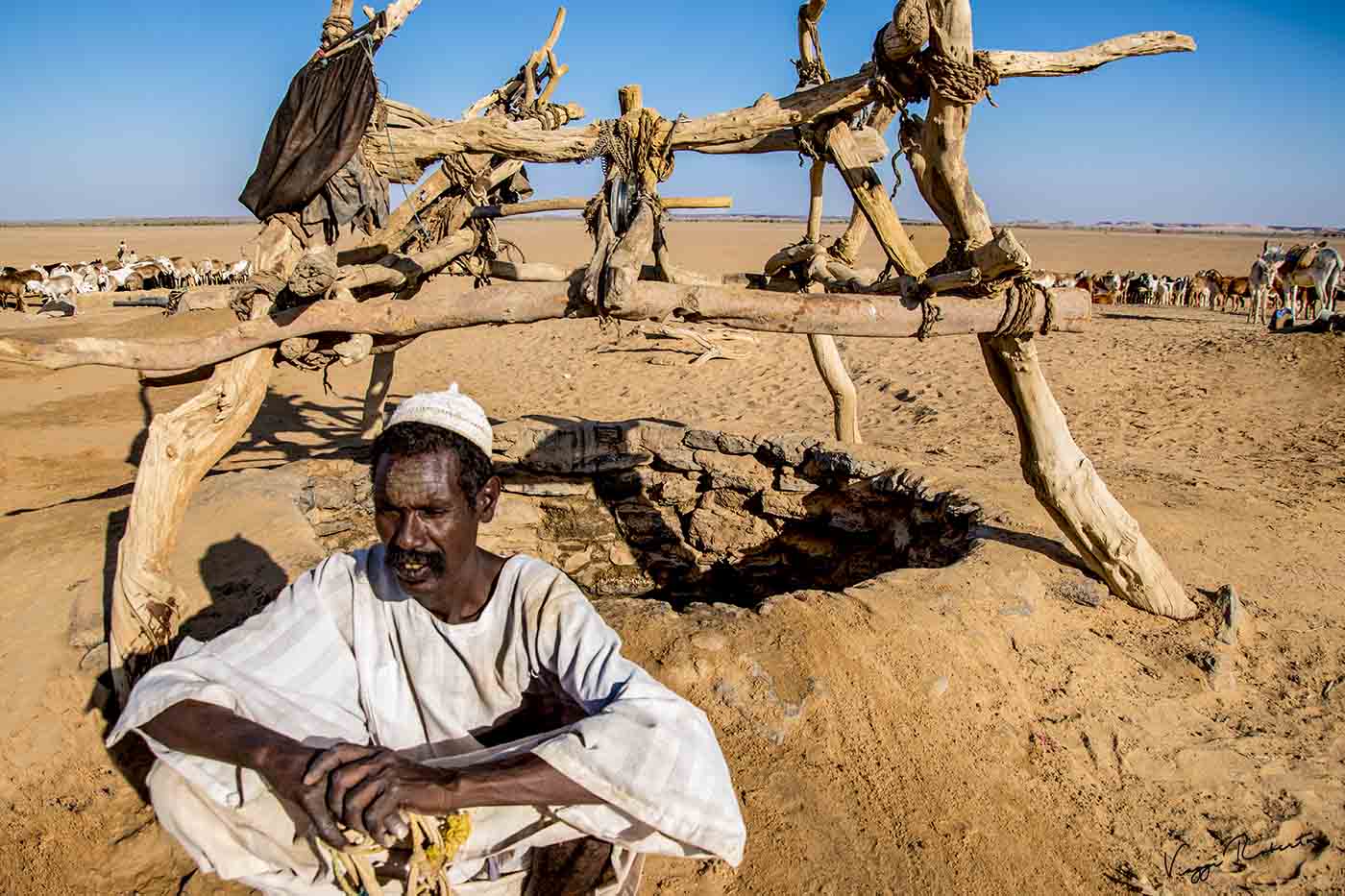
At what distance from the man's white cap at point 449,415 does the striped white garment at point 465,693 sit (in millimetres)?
351

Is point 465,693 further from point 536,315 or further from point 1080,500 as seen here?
point 1080,500

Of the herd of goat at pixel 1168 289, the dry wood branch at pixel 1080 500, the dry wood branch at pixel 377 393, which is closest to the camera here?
the dry wood branch at pixel 1080 500

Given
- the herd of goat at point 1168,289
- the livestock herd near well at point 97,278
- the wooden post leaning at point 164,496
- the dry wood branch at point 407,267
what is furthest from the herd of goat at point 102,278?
the herd of goat at point 1168,289

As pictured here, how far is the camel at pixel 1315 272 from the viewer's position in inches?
607

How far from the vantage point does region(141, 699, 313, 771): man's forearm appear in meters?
1.81

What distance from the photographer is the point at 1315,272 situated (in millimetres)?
15531

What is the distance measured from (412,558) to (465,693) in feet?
1.31

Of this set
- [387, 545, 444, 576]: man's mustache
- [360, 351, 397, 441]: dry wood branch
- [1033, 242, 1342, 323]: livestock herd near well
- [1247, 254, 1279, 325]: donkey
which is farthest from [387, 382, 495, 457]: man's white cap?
[1247, 254, 1279, 325]: donkey

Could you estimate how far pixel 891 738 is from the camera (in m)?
3.29

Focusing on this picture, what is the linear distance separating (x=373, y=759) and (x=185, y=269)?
24.4 meters

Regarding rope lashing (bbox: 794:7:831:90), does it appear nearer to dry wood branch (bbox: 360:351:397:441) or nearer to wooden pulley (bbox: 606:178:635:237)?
wooden pulley (bbox: 606:178:635:237)

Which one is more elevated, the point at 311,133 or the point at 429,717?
the point at 311,133

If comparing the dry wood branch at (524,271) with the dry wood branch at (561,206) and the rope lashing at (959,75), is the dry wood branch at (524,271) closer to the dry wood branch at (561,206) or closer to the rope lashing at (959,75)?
the dry wood branch at (561,206)

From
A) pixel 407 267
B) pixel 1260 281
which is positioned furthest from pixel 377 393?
pixel 1260 281
